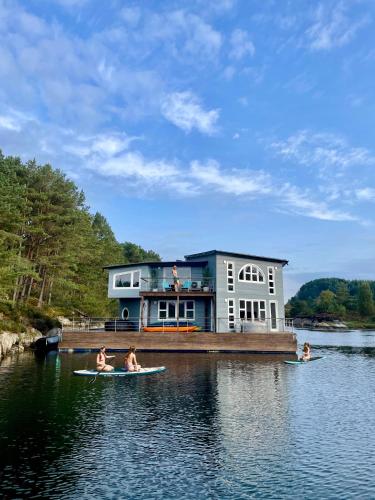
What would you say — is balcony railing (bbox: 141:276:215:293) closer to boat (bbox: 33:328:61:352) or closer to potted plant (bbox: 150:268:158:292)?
potted plant (bbox: 150:268:158:292)

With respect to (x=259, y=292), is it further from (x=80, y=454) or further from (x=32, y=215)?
(x=80, y=454)

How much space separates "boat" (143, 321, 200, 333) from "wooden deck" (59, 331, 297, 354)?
138cm

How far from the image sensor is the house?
3881cm

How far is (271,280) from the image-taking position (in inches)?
1641

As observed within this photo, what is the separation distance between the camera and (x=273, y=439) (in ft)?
43.2

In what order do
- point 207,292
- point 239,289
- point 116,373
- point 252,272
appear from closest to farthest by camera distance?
point 116,373
point 207,292
point 239,289
point 252,272

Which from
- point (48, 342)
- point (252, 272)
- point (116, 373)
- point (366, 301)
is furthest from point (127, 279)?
point (366, 301)

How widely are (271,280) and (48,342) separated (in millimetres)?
22858

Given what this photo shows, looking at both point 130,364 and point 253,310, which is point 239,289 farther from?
point 130,364

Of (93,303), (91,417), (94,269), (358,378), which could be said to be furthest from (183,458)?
(94,269)

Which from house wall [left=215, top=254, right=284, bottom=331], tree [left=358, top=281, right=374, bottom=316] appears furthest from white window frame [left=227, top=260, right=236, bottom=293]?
tree [left=358, top=281, right=374, bottom=316]

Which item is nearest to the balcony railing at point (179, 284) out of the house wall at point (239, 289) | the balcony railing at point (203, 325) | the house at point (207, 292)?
the house at point (207, 292)

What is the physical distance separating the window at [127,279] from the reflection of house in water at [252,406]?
15302 millimetres

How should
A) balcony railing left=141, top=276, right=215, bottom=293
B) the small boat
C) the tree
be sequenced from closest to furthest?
the small boat < balcony railing left=141, top=276, right=215, bottom=293 < the tree
